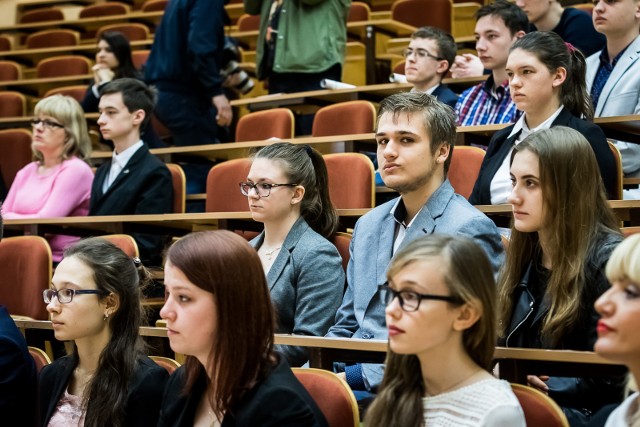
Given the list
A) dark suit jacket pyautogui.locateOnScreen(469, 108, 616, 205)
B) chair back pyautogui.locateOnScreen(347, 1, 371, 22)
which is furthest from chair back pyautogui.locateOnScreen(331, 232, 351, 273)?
chair back pyautogui.locateOnScreen(347, 1, 371, 22)

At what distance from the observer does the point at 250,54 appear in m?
5.11

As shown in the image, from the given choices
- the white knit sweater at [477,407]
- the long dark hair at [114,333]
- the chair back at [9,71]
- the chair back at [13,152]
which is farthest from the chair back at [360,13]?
the white knit sweater at [477,407]

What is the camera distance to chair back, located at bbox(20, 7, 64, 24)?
6.43m

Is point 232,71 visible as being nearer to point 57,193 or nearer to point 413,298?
point 57,193

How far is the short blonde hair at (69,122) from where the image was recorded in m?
3.32

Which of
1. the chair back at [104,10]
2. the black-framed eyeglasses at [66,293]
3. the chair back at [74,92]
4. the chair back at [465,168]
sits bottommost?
the black-framed eyeglasses at [66,293]

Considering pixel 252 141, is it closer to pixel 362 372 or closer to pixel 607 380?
pixel 362 372

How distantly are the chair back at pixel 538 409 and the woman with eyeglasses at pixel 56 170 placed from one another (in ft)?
7.08

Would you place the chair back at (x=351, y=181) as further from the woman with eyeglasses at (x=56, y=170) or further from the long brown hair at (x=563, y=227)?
the woman with eyeglasses at (x=56, y=170)

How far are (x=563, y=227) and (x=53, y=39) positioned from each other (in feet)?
16.2

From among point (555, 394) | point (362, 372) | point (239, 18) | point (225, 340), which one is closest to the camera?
point (225, 340)

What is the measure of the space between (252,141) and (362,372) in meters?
1.64

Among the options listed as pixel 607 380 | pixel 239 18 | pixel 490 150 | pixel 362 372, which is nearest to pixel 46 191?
pixel 490 150

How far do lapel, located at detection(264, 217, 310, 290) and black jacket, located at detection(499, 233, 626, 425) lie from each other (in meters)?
0.56
